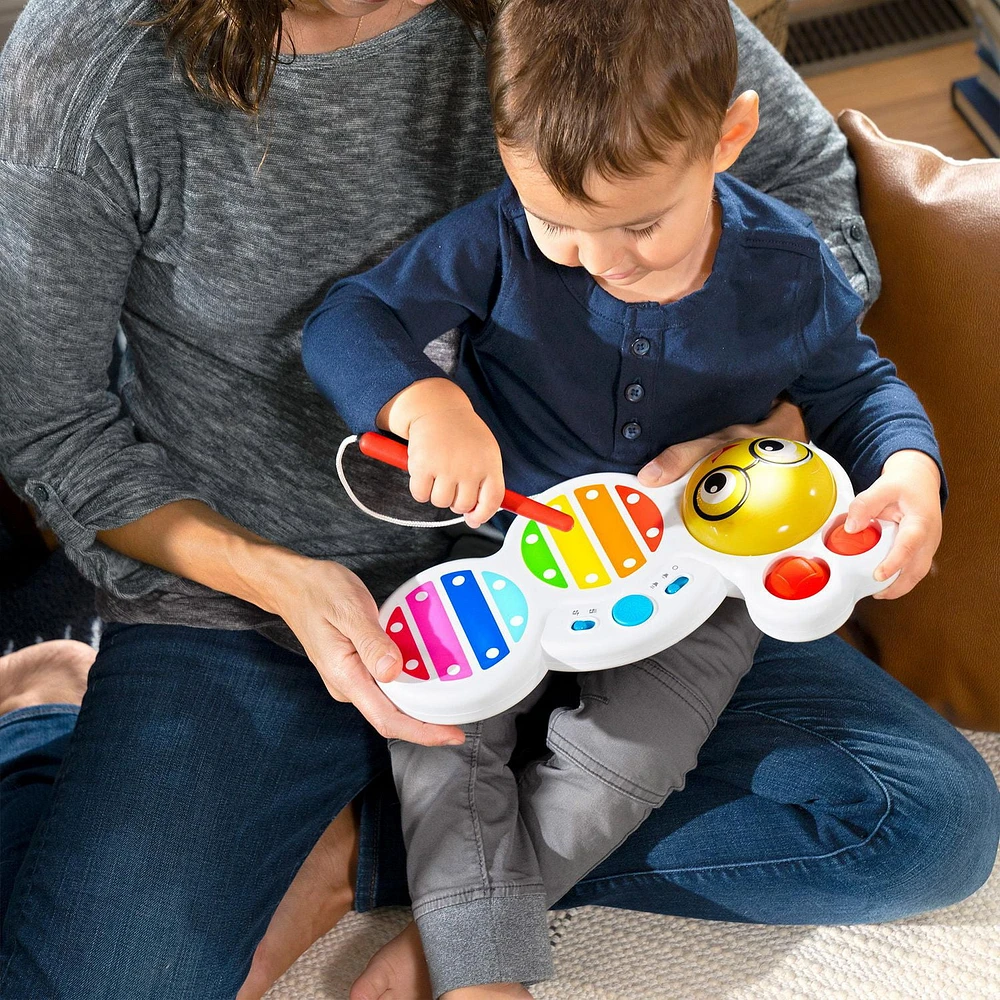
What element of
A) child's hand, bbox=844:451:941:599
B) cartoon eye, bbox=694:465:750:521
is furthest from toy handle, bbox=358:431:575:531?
child's hand, bbox=844:451:941:599

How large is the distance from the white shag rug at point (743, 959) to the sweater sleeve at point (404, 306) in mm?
515

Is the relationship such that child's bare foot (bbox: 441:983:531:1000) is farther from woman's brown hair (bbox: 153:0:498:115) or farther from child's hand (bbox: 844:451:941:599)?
woman's brown hair (bbox: 153:0:498:115)

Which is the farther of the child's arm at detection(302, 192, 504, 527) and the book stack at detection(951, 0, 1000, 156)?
the book stack at detection(951, 0, 1000, 156)

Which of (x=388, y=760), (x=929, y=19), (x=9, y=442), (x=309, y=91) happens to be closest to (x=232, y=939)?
(x=388, y=760)

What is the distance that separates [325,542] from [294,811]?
235 millimetres

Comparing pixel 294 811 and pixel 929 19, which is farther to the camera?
pixel 929 19

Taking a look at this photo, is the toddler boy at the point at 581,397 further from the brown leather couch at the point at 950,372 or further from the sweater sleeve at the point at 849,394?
the brown leather couch at the point at 950,372

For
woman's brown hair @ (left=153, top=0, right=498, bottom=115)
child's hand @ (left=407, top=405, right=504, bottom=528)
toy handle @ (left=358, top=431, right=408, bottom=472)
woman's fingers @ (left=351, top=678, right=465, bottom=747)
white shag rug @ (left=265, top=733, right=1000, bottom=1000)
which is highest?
woman's brown hair @ (left=153, top=0, right=498, bottom=115)

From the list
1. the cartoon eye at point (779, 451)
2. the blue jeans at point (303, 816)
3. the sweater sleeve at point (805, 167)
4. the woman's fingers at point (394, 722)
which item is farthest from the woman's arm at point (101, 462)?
the sweater sleeve at point (805, 167)

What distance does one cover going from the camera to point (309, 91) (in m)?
0.89

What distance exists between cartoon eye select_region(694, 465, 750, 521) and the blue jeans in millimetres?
228

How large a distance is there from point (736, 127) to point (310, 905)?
2.42ft

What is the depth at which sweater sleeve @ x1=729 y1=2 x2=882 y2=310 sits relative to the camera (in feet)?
3.48

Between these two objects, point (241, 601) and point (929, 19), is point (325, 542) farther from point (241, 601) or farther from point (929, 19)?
point (929, 19)
